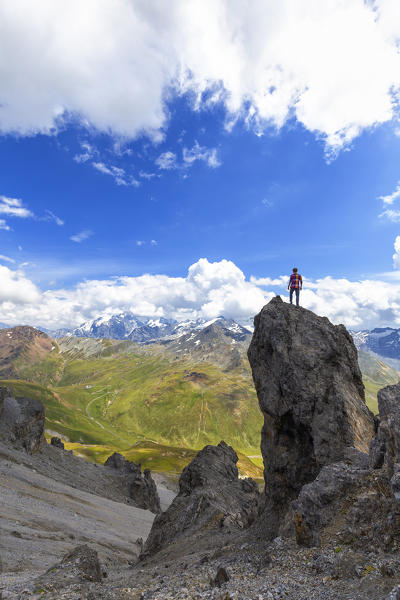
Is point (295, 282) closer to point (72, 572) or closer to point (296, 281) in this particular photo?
point (296, 281)

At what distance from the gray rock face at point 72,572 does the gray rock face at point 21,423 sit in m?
75.6

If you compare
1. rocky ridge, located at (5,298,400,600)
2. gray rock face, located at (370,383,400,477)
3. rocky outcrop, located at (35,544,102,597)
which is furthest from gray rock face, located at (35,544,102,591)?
gray rock face, located at (370,383,400,477)

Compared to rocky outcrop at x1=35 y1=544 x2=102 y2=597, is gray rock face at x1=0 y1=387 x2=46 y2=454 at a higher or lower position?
lower

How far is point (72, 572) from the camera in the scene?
23.6 metres

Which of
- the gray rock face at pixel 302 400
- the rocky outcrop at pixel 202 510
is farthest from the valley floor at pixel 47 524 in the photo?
the gray rock face at pixel 302 400

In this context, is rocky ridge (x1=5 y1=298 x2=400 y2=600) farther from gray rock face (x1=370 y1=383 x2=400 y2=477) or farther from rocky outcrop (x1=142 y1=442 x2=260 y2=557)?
rocky outcrop (x1=142 y1=442 x2=260 y2=557)

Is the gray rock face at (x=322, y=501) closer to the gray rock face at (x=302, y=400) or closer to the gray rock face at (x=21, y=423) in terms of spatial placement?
the gray rock face at (x=302, y=400)

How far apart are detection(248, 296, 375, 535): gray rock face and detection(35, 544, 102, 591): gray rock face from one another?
14.7m

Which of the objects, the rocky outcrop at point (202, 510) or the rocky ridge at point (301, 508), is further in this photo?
the rocky outcrop at point (202, 510)

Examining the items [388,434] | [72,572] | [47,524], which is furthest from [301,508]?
[47,524]

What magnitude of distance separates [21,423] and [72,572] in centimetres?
8355

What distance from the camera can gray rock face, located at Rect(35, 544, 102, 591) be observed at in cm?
2033

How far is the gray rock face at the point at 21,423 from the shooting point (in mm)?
90444

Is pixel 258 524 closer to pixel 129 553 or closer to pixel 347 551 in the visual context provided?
pixel 347 551
